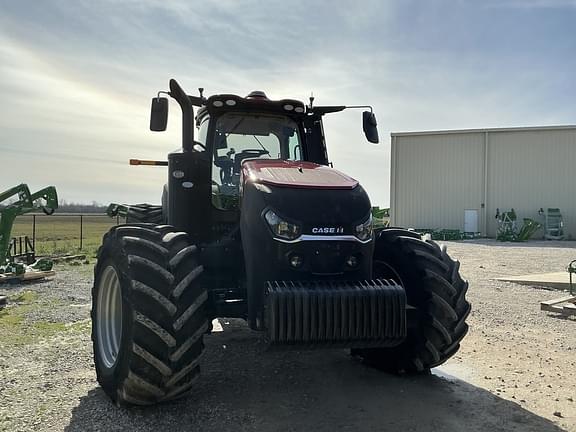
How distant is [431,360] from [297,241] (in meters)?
1.79

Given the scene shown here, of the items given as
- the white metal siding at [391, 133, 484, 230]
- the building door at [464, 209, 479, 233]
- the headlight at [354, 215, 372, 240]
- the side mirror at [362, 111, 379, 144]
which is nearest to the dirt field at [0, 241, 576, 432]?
the headlight at [354, 215, 372, 240]

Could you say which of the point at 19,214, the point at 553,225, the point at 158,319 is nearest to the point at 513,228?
the point at 553,225

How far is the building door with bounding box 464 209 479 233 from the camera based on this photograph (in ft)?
91.8

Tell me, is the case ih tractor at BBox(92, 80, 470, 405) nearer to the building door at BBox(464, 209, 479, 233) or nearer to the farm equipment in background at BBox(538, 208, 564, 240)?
the farm equipment in background at BBox(538, 208, 564, 240)

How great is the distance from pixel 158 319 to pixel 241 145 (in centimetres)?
232

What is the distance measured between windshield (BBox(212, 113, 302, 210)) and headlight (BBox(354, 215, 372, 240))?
1.41 meters

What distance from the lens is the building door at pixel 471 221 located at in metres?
28.0

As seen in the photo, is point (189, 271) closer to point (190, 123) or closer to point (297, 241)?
point (297, 241)

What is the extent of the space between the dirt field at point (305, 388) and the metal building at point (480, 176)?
21163 millimetres

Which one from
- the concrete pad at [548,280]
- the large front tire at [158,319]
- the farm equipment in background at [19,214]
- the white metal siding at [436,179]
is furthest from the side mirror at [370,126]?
the white metal siding at [436,179]

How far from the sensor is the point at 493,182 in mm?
27953

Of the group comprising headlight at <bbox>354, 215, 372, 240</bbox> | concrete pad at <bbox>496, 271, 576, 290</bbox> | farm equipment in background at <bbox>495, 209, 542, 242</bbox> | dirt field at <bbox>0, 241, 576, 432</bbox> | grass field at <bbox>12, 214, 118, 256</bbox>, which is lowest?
grass field at <bbox>12, 214, 118, 256</bbox>

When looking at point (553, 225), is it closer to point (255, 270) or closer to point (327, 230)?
point (327, 230)

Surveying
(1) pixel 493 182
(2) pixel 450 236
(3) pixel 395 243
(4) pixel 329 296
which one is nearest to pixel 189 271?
(4) pixel 329 296
